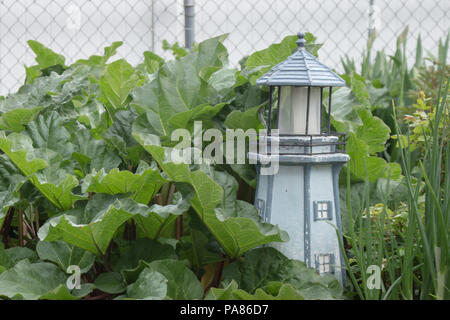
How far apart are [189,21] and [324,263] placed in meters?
1.97

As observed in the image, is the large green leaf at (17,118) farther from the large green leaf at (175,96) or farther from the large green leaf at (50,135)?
the large green leaf at (175,96)

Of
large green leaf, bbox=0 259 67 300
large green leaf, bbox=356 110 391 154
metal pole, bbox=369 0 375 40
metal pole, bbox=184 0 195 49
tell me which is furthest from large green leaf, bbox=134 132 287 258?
metal pole, bbox=369 0 375 40

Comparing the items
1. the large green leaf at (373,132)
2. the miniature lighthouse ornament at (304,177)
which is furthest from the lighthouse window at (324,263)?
the large green leaf at (373,132)

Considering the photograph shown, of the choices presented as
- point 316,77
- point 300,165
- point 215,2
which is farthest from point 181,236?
point 215,2

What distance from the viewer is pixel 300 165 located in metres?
1.33

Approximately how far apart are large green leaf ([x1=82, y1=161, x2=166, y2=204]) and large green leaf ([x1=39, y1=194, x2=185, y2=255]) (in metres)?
0.03

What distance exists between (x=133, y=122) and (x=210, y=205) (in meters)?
0.46

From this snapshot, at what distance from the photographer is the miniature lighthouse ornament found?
132cm

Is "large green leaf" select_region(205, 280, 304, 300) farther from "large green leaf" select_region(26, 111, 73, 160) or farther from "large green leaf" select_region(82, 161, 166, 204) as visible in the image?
"large green leaf" select_region(26, 111, 73, 160)

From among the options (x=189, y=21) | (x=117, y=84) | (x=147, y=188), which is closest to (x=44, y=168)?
(x=147, y=188)

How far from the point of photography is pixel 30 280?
1.24m

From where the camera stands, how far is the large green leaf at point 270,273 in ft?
4.18
